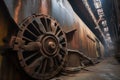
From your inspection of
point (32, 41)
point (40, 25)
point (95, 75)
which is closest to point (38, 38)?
point (32, 41)

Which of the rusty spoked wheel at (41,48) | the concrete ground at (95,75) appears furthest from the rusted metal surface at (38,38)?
the concrete ground at (95,75)

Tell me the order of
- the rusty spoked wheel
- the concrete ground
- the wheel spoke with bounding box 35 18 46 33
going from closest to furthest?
the rusty spoked wheel
the wheel spoke with bounding box 35 18 46 33
the concrete ground

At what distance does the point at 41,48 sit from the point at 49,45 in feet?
0.68

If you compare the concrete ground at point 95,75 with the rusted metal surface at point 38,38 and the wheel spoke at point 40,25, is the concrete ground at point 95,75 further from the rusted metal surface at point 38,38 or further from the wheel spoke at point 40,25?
the wheel spoke at point 40,25

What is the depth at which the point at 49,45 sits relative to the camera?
3.18m

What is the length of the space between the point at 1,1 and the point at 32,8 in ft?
2.14

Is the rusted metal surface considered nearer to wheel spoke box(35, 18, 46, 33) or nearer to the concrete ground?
wheel spoke box(35, 18, 46, 33)

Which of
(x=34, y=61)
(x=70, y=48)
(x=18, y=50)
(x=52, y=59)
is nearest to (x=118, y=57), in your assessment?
(x=70, y=48)

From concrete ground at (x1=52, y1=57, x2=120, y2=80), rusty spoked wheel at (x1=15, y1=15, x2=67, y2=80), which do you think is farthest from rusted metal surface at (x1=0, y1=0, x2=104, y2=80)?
concrete ground at (x1=52, y1=57, x2=120, y2=80)

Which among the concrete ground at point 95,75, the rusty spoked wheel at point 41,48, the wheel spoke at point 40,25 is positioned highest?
the wheel spoke at point 40,25

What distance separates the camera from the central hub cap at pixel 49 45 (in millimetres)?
3104

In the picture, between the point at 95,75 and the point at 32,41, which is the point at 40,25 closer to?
the point at 32,41

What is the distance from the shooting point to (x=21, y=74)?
279cm

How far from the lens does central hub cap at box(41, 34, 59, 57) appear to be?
3.10 metres
